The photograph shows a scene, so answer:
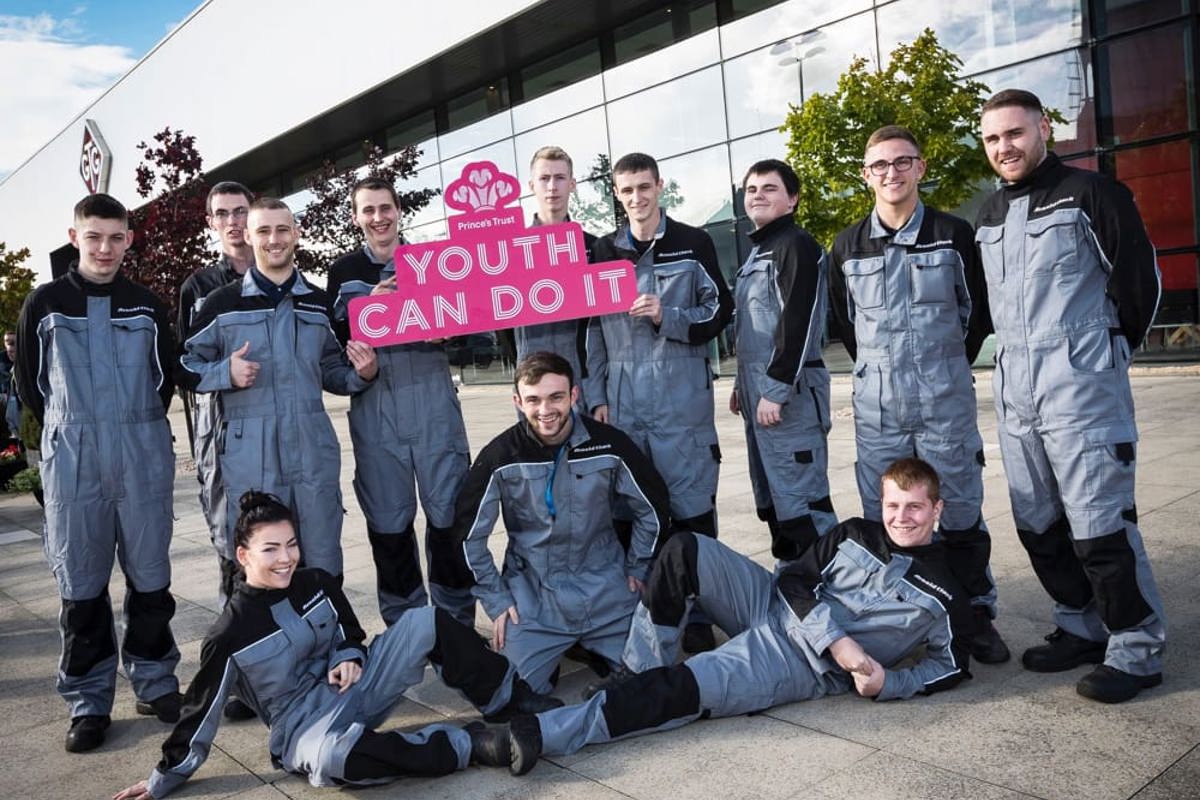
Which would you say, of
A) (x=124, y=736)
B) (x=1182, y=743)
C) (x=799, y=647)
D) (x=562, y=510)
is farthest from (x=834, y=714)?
(x=124, y=736)

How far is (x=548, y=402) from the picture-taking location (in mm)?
3666

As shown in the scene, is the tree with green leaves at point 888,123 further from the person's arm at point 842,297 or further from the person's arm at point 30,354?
the person's arm at point 30,354

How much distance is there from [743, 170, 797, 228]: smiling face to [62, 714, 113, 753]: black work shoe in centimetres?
336

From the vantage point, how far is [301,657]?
318 centimetres

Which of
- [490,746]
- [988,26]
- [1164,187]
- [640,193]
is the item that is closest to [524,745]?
[490,746]

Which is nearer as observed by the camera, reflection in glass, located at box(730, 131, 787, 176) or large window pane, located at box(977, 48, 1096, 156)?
large window pane, located at box(977, 48, 1096, 156)

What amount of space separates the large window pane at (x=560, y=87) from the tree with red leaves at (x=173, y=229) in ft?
27.3

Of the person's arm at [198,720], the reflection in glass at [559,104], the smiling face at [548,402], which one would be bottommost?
the person's arm at [198,720]

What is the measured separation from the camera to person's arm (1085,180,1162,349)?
318 centimetres

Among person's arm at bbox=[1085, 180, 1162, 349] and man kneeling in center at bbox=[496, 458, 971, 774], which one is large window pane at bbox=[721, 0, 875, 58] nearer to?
person's arm at bbox=[1085, 180, 1162, 349]

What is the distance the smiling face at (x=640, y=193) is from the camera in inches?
164

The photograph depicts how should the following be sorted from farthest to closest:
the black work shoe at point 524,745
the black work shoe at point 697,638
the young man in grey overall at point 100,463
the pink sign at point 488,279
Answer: the pink sign at point 488,279, the black work shoe at point 697,638, the young man in grey overall at point 100,463, the black work shoe at point 524,745

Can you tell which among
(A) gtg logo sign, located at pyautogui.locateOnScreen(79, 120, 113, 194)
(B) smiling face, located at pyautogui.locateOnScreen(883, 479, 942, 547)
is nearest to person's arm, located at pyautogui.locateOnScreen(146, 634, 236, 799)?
(B) smiling face, located at pyautogui.locateOnScreen(883, 479, 942, 547)

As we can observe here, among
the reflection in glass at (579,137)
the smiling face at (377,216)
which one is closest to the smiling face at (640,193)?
the smiling face at (377,216)
